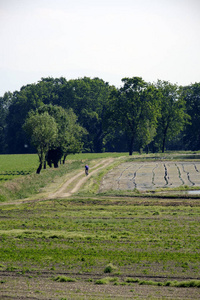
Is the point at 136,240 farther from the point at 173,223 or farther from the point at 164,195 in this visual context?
the point at 164,195

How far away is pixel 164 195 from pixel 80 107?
115 meters

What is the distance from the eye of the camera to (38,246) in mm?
29891

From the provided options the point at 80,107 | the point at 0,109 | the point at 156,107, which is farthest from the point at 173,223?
the point at 0,109

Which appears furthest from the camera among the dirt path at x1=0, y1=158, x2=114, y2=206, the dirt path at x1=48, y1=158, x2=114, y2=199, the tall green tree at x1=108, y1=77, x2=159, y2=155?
the tall green tree at x1=108, y1=77, x2=159, y2=155

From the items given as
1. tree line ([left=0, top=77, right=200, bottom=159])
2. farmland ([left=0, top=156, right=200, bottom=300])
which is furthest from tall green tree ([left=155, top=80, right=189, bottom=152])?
farmland ([left=0, top=156, right=200, bottom=300])

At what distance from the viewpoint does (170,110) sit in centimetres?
13638

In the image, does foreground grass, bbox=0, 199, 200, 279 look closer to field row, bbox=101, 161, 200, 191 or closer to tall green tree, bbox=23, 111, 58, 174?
field row, bbox=101, 161, 200, 191

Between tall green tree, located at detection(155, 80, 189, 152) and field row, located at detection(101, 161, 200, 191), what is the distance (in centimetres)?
4925

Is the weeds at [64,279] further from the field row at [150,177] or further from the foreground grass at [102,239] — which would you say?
the field row at [150,177]

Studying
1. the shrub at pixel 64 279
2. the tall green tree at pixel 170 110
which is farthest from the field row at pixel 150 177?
the tall green tree at pixel 170 110

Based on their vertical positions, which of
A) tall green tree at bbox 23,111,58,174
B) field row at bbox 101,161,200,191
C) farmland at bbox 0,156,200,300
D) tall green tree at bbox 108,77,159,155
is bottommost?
farmland at bbox 0,156,200,300

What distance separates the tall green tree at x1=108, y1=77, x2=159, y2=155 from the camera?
124 metres

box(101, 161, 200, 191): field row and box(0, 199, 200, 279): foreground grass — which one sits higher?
box(101, 161, 200, 191): field row

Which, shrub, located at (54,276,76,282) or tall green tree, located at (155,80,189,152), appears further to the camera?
tall green tree, located at (155,80,189,152)
